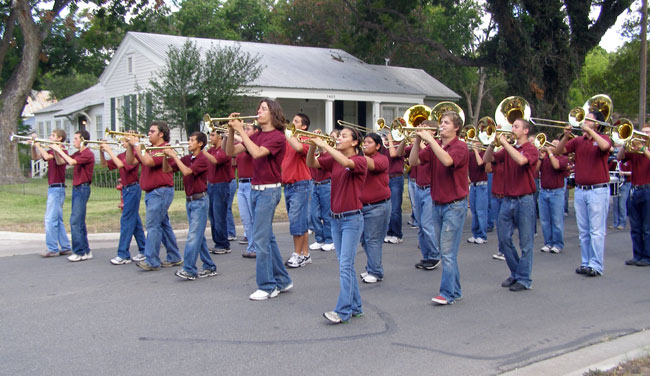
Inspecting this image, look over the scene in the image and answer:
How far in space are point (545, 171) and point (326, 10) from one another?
1273 inches

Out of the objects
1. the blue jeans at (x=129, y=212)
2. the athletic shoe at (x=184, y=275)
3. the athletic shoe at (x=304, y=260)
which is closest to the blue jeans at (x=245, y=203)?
the athletic shoe at (x=304, y=260)

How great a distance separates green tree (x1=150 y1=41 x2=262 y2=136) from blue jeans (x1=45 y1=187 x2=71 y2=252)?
34.3ft

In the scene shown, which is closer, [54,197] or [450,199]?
[450,199]

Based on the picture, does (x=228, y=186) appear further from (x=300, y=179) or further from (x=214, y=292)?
(x=214, y=292)

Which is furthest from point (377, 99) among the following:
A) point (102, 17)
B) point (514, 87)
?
point (102, 17)

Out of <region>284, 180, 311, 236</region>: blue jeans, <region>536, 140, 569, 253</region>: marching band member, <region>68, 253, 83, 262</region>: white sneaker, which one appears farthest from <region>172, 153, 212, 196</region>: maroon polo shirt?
<region>536, 140, 569, 253</region>: marching band member

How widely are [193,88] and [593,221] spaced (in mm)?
14544

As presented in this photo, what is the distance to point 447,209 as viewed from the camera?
6.55 metres

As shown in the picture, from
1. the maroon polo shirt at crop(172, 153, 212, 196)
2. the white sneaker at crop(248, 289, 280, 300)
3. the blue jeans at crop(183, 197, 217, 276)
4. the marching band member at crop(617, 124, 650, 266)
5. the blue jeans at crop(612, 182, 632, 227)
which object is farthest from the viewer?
the blue jeans at crop(612, 182, 632, 227)

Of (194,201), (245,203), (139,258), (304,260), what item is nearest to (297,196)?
(304,260)

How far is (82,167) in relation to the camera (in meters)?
8.98

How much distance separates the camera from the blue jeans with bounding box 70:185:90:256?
8844mm

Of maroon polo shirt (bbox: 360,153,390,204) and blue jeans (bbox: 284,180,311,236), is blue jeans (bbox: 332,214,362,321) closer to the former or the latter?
maroon polo shirt (bbox: 360,153,390,204)

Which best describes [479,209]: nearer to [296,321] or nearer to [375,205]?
[375,205]
